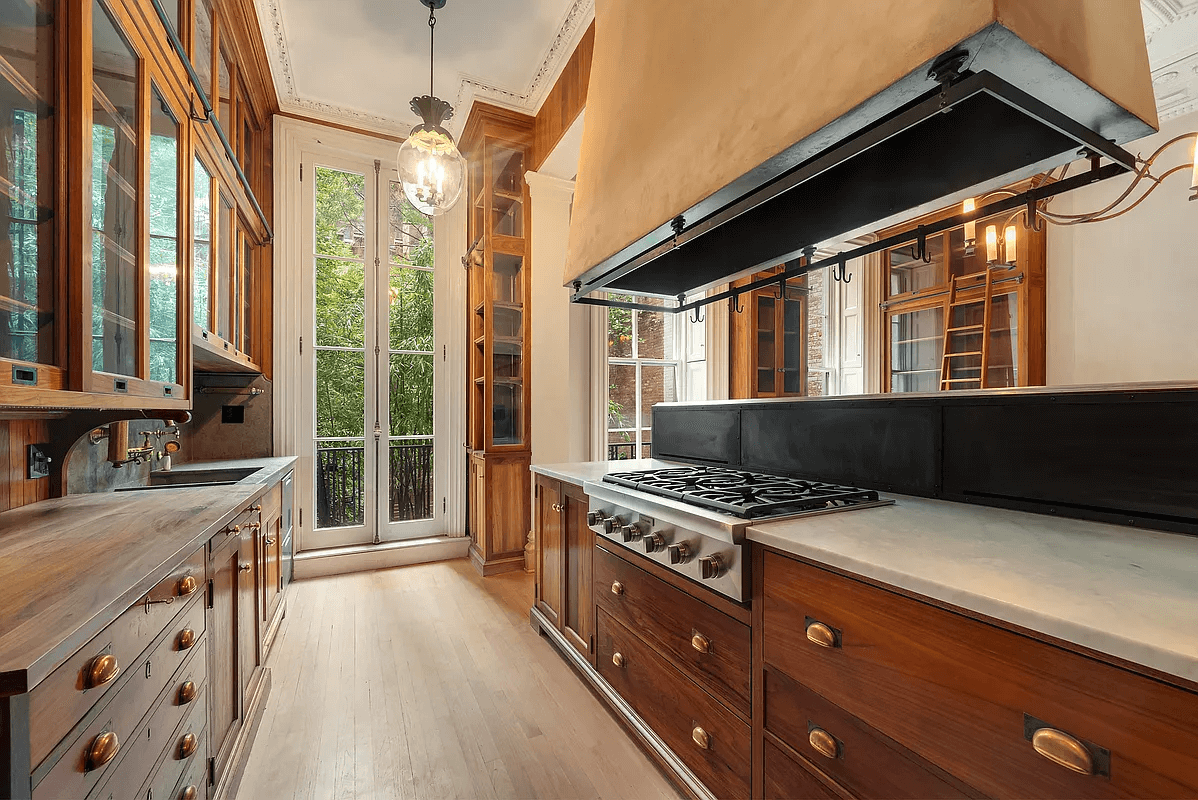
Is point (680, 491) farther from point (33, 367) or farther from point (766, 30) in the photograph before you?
point (33, 367)

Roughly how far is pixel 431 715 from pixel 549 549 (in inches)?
32.3

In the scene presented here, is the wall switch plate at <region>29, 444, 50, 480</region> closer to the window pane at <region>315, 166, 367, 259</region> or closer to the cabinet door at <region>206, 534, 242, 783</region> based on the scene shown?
the cabinet door at <region>206, 534, 242, 783</region>

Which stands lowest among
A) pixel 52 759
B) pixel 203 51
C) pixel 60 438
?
pixel 52 759

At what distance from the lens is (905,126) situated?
0.91 meters

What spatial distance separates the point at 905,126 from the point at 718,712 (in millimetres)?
1422

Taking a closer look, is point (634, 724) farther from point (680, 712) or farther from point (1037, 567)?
point (1037, 567)

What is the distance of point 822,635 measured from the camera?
102 centimetres

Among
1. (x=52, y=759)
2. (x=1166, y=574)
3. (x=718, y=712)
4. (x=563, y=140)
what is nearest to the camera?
(x=52, y=759)

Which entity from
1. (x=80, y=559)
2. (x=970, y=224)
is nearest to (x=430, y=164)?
(x=80, y=559)

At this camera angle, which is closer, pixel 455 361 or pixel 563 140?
pixel 563 140

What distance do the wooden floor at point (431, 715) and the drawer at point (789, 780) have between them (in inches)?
20.6

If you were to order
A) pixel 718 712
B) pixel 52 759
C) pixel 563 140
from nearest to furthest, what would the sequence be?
pixel 52 759
pixel 718 712
pixel 563 140

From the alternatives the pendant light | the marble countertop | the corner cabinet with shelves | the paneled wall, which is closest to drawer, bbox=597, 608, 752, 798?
the marble countertop

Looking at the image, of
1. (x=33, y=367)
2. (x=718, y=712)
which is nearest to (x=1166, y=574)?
(x=718, y=712)
